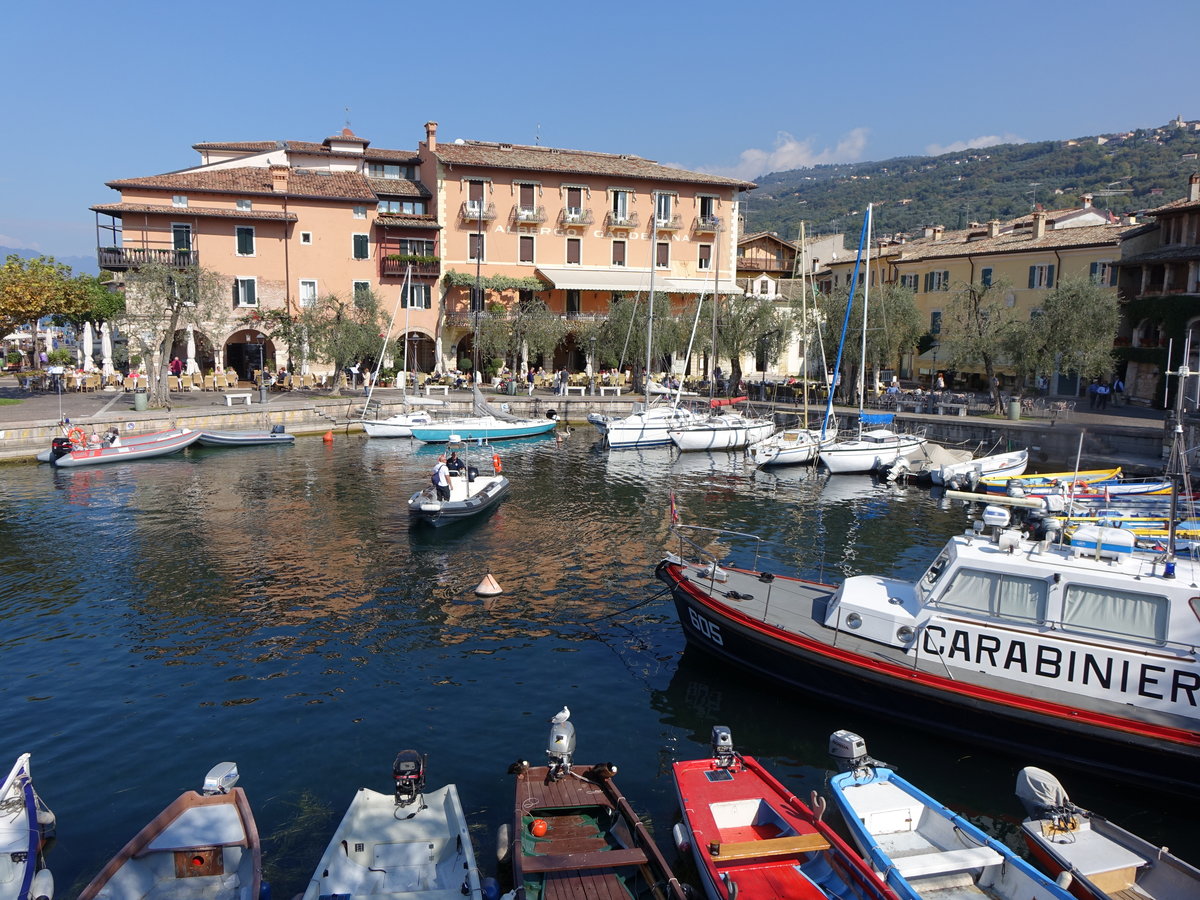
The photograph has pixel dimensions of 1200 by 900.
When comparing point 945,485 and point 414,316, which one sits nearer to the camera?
point 945,485

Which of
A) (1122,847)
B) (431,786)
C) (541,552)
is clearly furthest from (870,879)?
(541,552)

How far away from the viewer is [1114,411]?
4488 cm

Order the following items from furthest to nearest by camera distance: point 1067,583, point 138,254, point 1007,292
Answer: point 1007,292
point 138,254
point 1067,583

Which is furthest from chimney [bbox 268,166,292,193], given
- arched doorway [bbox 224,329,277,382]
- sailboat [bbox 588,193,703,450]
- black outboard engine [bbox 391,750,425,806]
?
black outboard engine [bbox 391,750,425,806]

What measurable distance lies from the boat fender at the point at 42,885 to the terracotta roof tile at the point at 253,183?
50.2 meters

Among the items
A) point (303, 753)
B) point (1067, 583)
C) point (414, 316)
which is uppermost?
point (414, 316)

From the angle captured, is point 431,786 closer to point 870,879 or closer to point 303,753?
point 303,753

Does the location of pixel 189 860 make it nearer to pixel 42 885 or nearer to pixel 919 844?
pixel 42 885

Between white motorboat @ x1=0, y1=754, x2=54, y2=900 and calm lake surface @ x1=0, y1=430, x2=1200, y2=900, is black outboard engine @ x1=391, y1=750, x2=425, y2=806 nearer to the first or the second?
calm lake surface @ x1=0, y1=430, x2=1200, y2=900

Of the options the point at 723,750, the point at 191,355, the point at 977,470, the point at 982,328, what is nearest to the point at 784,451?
the point at 977,470

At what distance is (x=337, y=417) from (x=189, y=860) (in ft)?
126

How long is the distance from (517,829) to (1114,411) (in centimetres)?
4474

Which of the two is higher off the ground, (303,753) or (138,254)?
(138,254)

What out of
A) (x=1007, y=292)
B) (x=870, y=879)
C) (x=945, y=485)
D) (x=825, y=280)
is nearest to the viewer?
(x=870, y=879)
